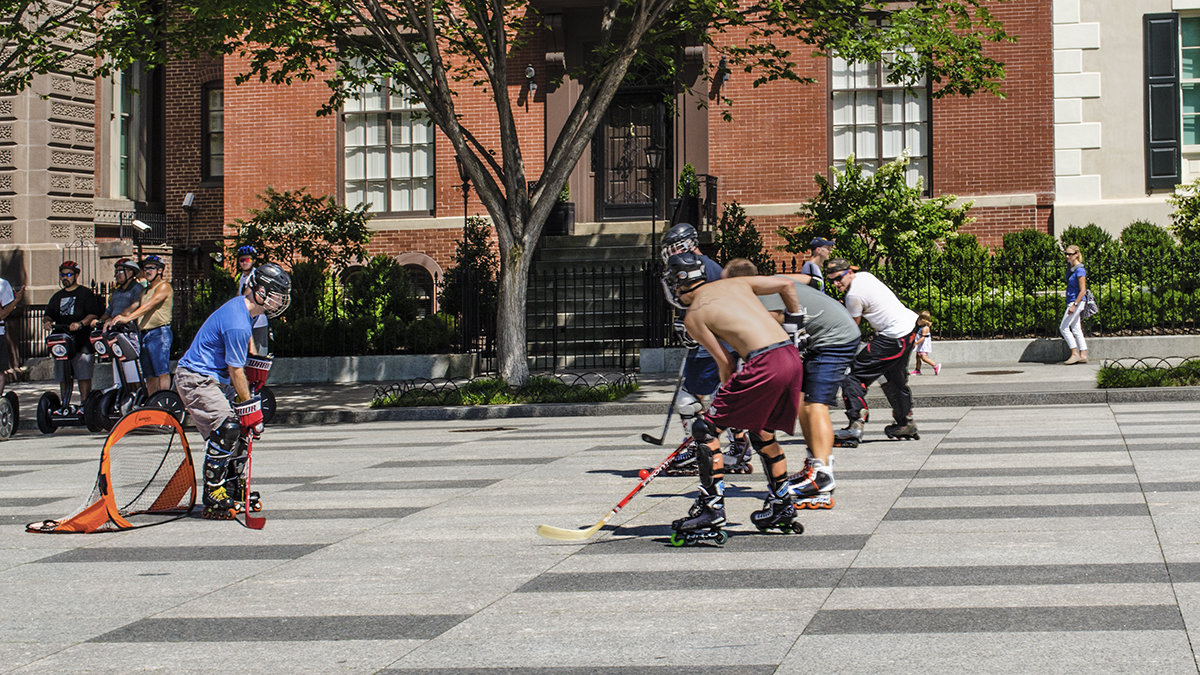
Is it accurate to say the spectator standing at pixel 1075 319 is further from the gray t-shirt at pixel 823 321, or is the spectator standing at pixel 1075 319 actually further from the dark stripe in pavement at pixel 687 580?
the dark stripe in pavement at pixel 687 580

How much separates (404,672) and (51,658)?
149 centimetres

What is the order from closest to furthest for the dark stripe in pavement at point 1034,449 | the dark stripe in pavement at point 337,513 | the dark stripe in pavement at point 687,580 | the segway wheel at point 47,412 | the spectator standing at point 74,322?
the dark stripe in pavement at point 687,580 < the dark stripe in pavement at point 337,513 < the dark stripe in pavement at point 1034,449 < the segway wheel at point 47,412 < the spectator standing at point 74,322

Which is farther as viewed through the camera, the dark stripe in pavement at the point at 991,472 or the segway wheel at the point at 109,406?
the segway wheel at the point at 109,406

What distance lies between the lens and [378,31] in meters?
17.9

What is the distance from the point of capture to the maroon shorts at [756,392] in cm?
737

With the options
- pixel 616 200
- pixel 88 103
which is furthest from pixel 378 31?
pixel 88 103

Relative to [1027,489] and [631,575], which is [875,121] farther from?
[631,575]

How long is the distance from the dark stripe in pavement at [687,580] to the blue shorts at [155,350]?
9.44m

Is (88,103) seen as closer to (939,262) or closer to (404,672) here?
(939,262)

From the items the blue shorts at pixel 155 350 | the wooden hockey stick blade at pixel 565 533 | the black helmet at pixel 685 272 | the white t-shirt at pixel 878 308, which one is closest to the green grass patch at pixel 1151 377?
the white t-shirt at pixel 878 308

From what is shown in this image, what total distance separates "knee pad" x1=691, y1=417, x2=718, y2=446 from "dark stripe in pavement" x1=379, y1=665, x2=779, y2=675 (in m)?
2.43

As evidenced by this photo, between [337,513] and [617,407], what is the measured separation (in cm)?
764

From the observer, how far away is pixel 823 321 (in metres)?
9.57

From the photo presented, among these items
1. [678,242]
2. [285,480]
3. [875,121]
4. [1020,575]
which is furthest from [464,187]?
[1020,575]
